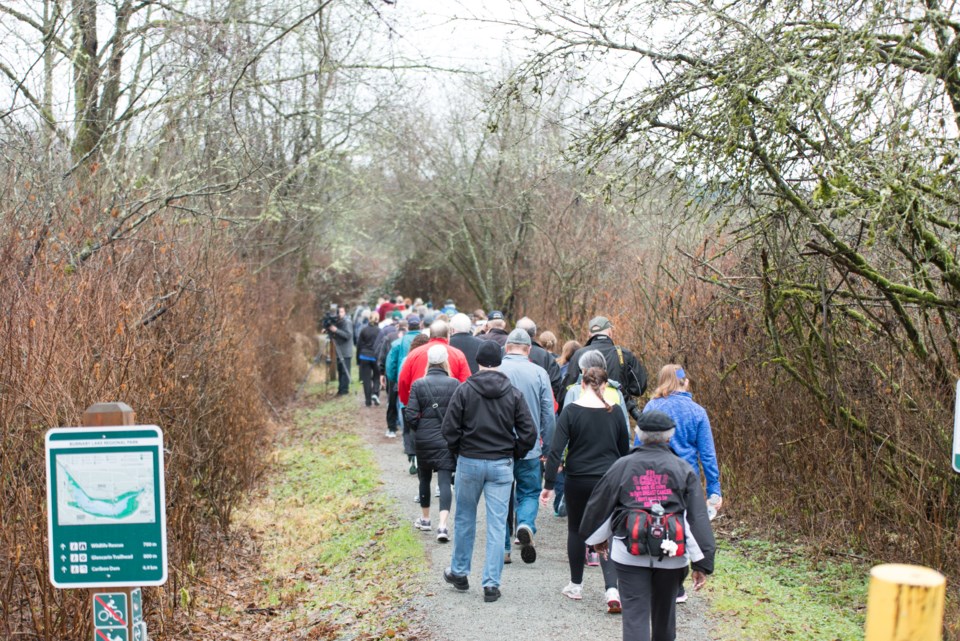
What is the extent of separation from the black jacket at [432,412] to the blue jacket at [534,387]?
0.69 metres

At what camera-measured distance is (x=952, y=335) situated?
7773 millimetres

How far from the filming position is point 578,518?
742cm

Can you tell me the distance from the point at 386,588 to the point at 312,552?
2.11m

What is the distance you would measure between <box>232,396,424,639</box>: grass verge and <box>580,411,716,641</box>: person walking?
2.18m

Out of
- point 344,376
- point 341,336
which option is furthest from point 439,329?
point 344,376

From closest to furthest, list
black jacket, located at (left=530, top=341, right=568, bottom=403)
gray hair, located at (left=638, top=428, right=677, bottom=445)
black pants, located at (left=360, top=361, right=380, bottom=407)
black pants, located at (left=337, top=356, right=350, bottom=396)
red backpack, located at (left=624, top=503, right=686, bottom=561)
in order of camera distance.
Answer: red backpack, located at (left=624, top=503, right=686, bottom=561), gray hair, located at (left=638, top=428, right=677, bottom=445), black jacket, located at (left=530, top=341, right=568, bottom=403), black pants, located at (left=360, top=361, right=380, bottom=407), black pants, located at (left=337, top=356, right=350, bottom=396)

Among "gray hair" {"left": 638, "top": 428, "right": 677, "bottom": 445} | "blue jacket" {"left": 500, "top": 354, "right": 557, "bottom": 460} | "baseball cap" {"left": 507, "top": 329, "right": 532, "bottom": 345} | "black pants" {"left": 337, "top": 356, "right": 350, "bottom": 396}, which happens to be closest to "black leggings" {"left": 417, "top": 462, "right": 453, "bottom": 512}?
"blue jacket" {"left": 500, "top": 354, "right": 557, "bottom": 460}

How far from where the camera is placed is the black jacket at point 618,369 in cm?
992

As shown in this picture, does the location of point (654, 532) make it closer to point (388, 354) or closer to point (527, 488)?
point (527, 488)

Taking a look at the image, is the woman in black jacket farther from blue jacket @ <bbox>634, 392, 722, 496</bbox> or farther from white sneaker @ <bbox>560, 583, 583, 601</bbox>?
blue jacket @ <bbox>634, 392, 722, 496</bbox>

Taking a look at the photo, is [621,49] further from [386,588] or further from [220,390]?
[220,390]

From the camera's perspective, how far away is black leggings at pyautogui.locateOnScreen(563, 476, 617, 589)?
7.32 metres

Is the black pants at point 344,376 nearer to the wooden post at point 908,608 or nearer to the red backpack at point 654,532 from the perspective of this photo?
the red backpack at point 654,532

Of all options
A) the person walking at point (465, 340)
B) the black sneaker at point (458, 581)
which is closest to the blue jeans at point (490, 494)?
the black sneaker at point (458, 581)
